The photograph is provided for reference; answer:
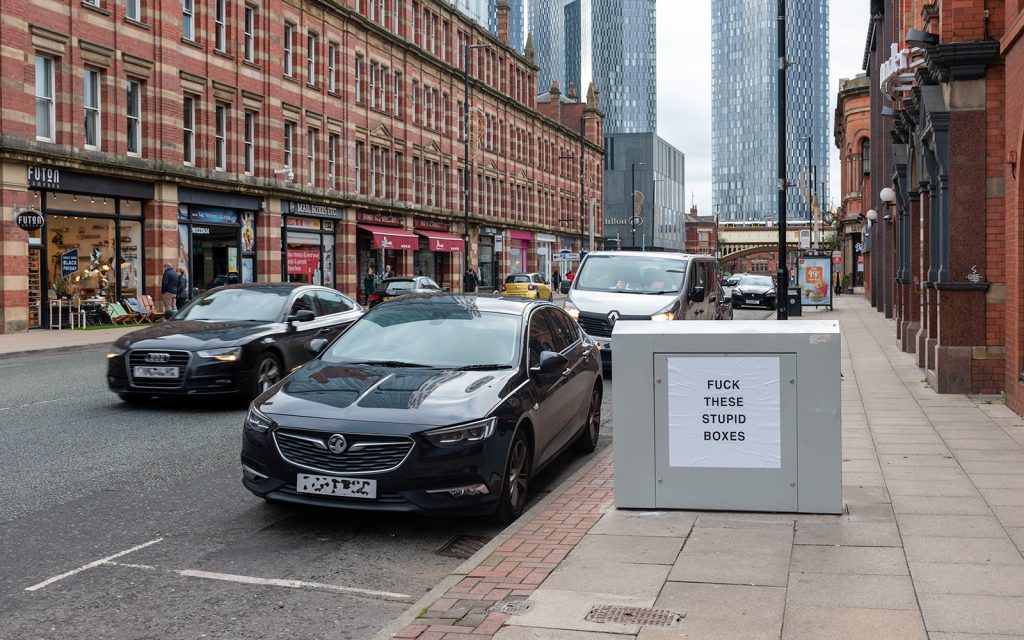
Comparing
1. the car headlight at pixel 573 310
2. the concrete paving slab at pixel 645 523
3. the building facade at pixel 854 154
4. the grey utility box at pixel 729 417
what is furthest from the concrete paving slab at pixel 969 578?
the building facade at pixel 854 154

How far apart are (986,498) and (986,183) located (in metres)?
7.07

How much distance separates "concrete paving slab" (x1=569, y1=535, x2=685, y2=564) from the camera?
5.58 m

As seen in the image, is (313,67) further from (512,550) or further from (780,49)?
(512,550)

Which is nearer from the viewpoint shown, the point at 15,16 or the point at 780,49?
the point at 780,49

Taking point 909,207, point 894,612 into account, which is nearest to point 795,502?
point 894,612

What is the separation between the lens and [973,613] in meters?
4.58

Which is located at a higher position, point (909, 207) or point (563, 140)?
point (563, 140)

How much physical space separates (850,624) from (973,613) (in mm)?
613

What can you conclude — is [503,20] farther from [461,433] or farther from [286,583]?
[286,583]

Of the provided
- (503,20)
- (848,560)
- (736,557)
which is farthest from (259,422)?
(503,20)

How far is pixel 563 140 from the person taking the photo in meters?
80.1

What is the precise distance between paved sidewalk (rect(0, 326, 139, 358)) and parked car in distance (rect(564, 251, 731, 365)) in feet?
36.0

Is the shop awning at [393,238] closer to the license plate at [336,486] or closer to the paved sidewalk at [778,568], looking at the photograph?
the paved sidewalk at [778,568]

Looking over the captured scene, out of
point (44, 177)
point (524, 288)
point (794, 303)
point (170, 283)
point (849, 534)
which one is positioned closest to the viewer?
point (849, 534)
